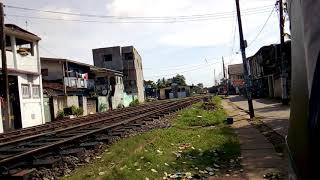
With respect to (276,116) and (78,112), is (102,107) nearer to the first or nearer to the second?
(78,112)

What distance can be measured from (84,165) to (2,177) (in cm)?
234

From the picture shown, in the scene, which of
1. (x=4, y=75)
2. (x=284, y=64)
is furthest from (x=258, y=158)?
(x=284, y=64)

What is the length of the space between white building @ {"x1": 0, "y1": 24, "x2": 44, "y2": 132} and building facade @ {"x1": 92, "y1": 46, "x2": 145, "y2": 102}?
150 ft

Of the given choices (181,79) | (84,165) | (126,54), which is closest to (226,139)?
(84,165)

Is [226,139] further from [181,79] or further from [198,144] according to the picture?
[181,79]

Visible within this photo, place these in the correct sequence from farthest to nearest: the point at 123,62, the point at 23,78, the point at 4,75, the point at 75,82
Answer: the point at 123,62 < the point at 75,82 < the point at 23,78 < the point at 4,75

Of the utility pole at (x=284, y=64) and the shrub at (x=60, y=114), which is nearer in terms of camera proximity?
the utility pole at (x=284, y=64)

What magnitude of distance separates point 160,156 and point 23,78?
2408 centimetres

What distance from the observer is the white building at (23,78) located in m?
31.3

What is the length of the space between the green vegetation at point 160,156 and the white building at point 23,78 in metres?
17.3

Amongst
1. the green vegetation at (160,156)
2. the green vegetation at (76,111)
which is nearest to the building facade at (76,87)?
the green vegetation at (76,111)

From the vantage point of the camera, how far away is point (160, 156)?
1107cm

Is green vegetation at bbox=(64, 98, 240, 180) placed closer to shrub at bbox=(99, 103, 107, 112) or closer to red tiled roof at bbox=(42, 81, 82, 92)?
red tiled roof at bbox=(42, 81, 82, 92)

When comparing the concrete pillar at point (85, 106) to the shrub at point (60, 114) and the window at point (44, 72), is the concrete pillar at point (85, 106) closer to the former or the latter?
the window at point (44, 72)
